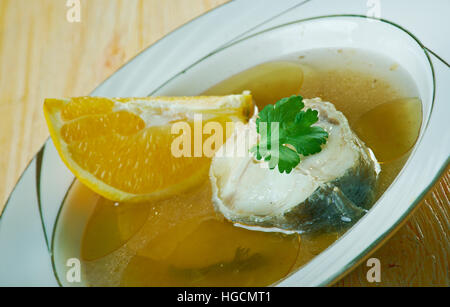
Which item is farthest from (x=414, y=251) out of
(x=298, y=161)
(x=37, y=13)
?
(x=37, y=13)

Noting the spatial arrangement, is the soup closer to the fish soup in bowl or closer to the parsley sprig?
the fish soup in bowl

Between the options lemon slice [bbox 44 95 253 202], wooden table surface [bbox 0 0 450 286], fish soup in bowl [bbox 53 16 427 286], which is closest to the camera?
fish soup in bowl [bbox 53 16 427 286]

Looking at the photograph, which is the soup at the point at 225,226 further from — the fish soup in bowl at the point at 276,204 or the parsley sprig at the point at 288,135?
the parsley sprig at the point at 288,135

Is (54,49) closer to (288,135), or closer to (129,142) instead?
(129,142)

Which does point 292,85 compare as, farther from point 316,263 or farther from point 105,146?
point 316,263

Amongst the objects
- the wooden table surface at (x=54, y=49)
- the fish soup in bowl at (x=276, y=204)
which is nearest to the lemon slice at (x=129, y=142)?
the fish soup in bowl at (x=276, y=204)

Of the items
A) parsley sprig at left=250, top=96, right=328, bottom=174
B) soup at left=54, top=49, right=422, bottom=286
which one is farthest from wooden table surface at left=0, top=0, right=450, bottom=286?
parsley sprig at left=250, top=96, right=328, bottom=174
